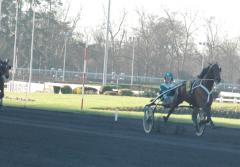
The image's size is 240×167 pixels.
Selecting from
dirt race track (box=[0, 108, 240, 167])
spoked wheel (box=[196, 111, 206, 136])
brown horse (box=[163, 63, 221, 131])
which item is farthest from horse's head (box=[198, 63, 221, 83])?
dirt race track (box=[0, 108, 240, 167])

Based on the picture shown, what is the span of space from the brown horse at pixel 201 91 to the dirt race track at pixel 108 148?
744 mm

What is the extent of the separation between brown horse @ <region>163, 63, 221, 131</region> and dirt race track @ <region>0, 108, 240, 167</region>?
74 cm

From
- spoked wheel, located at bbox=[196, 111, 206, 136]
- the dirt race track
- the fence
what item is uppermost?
the fence

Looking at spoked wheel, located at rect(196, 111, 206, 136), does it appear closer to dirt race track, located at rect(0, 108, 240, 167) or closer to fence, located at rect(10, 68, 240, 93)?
dirt race track, located at rect(0, 108, 240, 167)

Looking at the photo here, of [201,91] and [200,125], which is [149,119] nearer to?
[200,125]

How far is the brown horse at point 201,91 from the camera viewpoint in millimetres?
18078

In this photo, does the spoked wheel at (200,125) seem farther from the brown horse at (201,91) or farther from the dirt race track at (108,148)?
the dirt race track at (108,148)

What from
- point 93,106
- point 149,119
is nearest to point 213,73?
point 149,119

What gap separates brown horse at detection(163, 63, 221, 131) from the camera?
18.1 m

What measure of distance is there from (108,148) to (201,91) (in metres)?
5.67

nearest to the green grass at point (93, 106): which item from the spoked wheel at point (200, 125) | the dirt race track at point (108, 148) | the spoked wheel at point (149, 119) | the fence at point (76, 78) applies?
the spoked wheel at point (149, 119)

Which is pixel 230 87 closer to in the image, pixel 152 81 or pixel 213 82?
pixel 152 81

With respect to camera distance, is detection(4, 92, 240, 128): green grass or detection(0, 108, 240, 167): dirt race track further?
detection(4, 92, 240, 128): green grass

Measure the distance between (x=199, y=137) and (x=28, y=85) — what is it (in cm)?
3859
